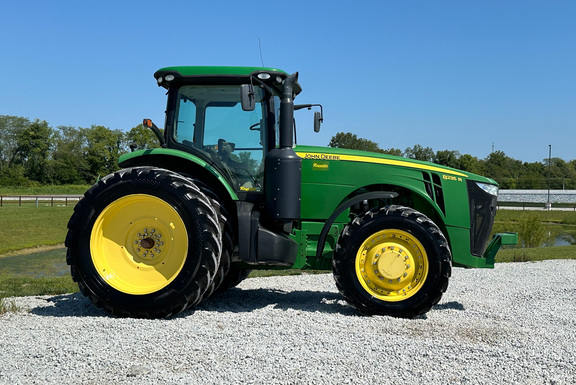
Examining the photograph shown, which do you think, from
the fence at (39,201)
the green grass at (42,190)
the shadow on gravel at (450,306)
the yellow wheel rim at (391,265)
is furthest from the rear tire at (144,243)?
the green grass at (42,190)

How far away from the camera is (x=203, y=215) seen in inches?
216

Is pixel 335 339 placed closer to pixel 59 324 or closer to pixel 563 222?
pixel 59 324

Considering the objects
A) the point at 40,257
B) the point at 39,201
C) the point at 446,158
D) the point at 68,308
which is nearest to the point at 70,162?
the point at 39,201

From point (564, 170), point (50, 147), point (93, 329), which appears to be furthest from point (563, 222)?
point (50, 147)

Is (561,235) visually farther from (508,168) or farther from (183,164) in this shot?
(508,168)

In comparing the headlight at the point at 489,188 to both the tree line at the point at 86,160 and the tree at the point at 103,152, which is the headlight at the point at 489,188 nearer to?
the tree line at the point at 86,160

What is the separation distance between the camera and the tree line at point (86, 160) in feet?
217

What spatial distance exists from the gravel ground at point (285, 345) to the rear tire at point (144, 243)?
28cm

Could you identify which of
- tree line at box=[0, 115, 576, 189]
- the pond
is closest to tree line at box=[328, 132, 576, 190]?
tree line at box=[0, 115, 576, 189]

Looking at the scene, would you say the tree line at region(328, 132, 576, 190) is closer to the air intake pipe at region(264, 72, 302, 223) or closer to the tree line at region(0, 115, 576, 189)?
the tree line at region(0, 115, 576, 189)

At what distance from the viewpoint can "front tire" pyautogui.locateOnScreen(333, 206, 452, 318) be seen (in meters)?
5.67

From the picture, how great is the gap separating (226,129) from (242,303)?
2095mm

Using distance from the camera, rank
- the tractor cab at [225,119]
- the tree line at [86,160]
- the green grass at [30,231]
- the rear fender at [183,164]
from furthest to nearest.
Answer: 1. the tree line at [86,160]
2. the green grass at [30,231]
3. the tractor cab at [225,119]
4. the rear fender at [183,164]

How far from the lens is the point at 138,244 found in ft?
19.2
